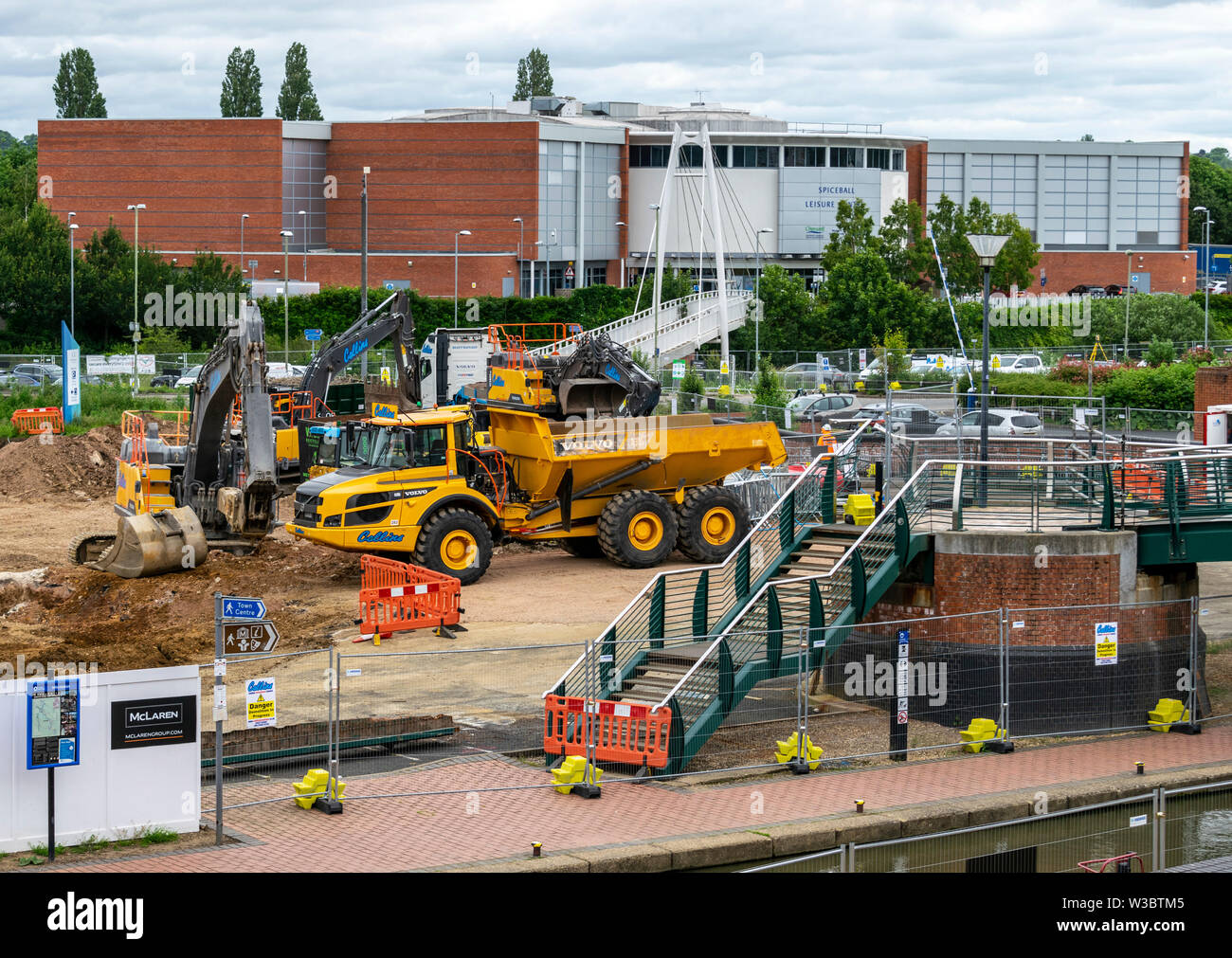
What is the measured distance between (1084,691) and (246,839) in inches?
393

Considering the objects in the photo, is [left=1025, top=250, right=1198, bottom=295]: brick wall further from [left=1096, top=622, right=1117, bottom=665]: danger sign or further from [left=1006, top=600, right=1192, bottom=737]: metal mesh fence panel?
[left=1096, top=622, right=1117, bottom=665]: danger sign

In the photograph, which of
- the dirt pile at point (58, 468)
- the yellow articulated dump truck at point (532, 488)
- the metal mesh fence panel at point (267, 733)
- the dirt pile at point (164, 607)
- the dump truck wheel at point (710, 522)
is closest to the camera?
the metal mesh fence panel at point (267, 733)

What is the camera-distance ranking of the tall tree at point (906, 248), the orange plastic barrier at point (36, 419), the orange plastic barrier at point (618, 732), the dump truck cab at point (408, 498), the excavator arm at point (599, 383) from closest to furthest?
1. the orange plastic barrier at point (618, 732)
2. the dump truck cab at point (408, 498)
3. the excavator arm at point (599, 383)
4. the orange plastic barrier at point (36, 419)
5. the tall tree at point (906, 248)

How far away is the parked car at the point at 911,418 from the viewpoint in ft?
134

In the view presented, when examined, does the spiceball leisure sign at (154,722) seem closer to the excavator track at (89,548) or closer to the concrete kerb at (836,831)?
the concrete kerb at (836,831)

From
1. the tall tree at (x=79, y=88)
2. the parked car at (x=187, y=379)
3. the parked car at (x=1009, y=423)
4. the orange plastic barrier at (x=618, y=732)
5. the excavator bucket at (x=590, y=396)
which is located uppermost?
the tall tree at (x=79, y=88)

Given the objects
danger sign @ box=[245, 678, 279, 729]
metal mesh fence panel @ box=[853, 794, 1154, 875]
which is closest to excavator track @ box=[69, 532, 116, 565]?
danger sign @ box=[245, 678, 279, 729]

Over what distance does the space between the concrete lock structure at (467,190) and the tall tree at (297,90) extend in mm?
14866

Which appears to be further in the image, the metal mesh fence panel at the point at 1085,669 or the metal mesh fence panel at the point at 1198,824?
the metal mesh fence panel at the point at 1085,669

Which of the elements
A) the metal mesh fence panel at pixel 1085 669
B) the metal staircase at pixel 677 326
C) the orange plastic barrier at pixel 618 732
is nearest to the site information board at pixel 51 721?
→ the orange plastic barrier at pixel 618 732

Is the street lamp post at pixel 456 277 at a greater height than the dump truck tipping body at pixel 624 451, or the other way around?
the street lamp post at pixel 456 277
